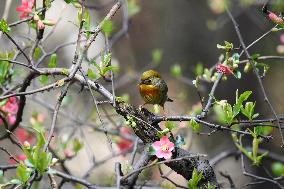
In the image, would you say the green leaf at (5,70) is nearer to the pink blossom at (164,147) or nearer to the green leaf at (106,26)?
the green leaf at (106,26)

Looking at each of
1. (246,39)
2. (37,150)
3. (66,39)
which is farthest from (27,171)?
(66,39)

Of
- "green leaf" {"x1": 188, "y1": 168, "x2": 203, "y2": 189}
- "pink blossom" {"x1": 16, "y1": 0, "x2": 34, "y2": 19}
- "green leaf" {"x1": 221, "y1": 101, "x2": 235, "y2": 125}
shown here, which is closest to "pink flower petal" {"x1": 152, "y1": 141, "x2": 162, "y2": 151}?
"green leaf" {"x1": 188, "y1": 168, "x2": 203, "y2": 189}

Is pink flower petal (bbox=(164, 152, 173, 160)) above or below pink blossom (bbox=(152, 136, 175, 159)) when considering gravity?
below

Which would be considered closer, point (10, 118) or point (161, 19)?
point (10, 118)

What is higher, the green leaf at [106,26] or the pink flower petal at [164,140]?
the green leaf at [106,26]

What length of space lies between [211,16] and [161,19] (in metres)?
0.83

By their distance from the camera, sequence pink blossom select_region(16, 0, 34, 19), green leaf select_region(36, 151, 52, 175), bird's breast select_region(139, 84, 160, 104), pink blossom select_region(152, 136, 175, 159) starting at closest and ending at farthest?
green leaf select_region(36, 151, 52, 175) → pink blossom select_region(152, 136, 175, 159) → bird's breast select_region(139, 84, 160, 104) → pink blossom select_region(16, 0, 34, 19)

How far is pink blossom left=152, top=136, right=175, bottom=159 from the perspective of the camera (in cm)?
192

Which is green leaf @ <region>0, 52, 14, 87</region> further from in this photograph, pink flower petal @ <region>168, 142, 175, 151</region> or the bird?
pink flower petal @ <region>168, 142, 175, 151</region>

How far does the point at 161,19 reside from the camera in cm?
739

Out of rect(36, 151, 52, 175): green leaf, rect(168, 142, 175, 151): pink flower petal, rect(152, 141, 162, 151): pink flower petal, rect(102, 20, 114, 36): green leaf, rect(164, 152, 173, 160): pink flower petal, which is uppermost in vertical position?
rect(102, 20, 114, 36): green leaf

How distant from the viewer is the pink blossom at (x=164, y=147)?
1.92 metres

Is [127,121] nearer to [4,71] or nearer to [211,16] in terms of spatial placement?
[4,71]

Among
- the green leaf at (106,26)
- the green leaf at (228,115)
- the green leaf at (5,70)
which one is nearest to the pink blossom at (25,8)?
the green leaf at (5,70)
